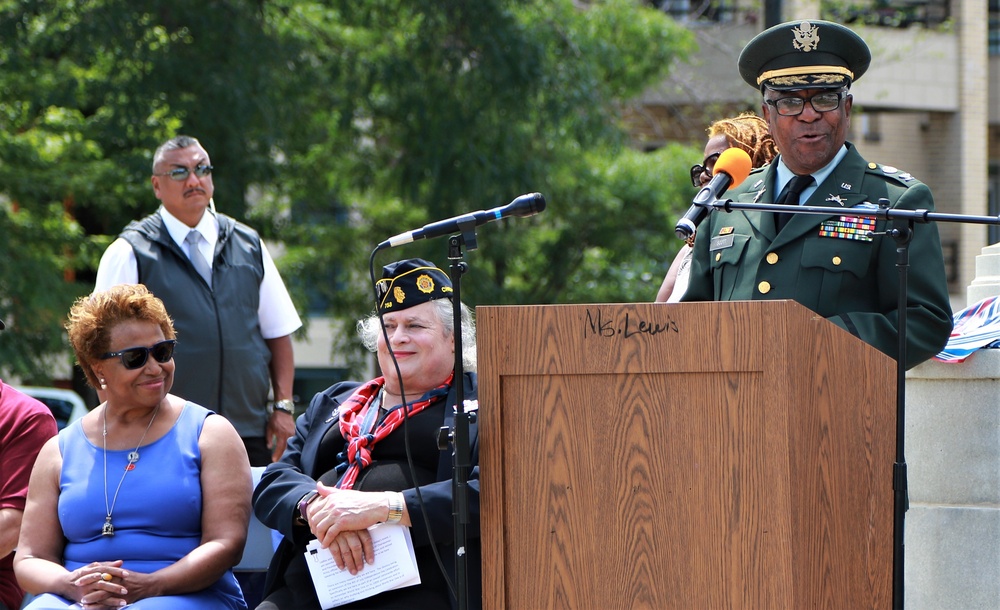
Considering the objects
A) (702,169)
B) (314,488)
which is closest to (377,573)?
(314,488)

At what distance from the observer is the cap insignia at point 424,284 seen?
414 centimetres

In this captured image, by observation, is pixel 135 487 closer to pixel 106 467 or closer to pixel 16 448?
pixel 106 467

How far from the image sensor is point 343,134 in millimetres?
12797

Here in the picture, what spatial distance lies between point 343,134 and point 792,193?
958 centimetres

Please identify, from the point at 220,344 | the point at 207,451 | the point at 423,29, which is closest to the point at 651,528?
the point at 207,451

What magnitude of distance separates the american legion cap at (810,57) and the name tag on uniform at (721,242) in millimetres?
431

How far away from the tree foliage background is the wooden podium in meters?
8.17

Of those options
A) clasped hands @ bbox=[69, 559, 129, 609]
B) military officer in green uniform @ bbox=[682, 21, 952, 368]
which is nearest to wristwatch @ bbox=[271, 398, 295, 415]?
clasped hands @ bbox=[69, 559, 129, 609]

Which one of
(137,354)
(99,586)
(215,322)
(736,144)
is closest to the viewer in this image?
(99,586)

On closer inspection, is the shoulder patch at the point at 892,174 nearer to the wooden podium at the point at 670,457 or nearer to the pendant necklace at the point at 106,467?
the wooden podium at the point at 670,457

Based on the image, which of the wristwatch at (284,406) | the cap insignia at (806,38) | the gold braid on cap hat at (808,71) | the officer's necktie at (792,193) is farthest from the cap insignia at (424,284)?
the wristwatch at (284,406)

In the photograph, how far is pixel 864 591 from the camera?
9.65 ft

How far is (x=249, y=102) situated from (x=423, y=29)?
1832 millimetres

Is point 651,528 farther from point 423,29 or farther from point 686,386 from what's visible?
point 423,29
